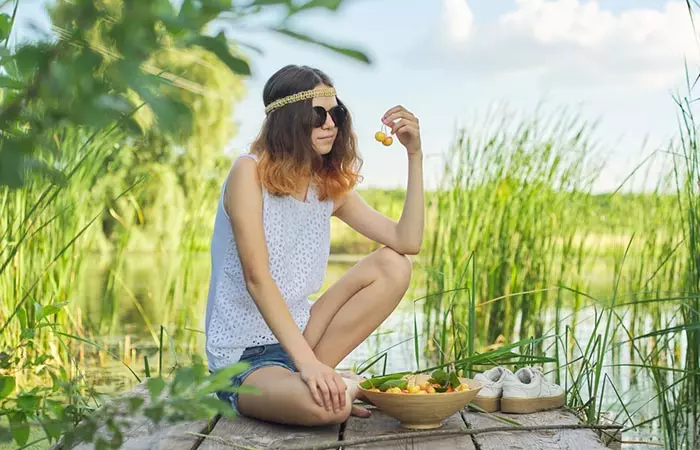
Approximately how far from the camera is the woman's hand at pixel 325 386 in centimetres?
214

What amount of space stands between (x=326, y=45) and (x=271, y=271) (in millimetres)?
2006

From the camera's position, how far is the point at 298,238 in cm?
264

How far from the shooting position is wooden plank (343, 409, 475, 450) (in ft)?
6.92

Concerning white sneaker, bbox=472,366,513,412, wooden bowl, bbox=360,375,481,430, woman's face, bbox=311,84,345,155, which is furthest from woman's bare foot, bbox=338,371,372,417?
woman's face, bbox=311,84,345,155

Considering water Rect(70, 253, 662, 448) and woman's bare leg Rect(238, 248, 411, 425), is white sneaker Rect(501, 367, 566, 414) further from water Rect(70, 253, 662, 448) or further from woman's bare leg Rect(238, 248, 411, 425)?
water Rect(70, 253, 662, 448)

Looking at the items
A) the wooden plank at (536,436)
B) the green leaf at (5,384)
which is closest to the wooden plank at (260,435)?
the wooden plank at (536,436)

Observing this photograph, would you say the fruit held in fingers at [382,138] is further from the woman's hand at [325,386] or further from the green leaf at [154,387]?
the green leaf at [154,387]

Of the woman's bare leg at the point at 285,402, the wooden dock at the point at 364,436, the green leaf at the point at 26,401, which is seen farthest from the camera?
the woman's bare leg at the point at 285,402

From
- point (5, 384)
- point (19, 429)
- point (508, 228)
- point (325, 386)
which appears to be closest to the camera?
point (19, 429)

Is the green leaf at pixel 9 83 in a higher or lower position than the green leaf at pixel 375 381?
higher

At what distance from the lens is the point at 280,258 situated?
2580 millimetres

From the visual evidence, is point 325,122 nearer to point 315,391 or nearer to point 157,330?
point 315,391

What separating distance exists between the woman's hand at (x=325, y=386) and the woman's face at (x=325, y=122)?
71 cm

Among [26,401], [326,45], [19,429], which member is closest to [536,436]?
[26,401]
